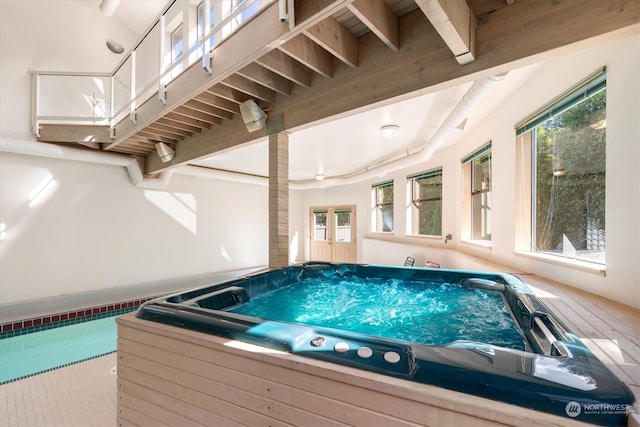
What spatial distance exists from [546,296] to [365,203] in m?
5.41

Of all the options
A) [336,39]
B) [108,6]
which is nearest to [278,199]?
[336,39]

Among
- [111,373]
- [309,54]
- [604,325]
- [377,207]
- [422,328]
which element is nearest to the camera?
[604,325]

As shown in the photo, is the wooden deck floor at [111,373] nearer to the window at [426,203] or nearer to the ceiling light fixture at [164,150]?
the ceiling light fixture at [164,150]

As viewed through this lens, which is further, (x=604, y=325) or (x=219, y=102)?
(x=219, y=102)

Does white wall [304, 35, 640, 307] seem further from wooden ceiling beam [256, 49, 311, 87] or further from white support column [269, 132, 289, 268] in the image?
white support column [269, 132, 289, 268]

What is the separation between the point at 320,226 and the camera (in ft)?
26.6

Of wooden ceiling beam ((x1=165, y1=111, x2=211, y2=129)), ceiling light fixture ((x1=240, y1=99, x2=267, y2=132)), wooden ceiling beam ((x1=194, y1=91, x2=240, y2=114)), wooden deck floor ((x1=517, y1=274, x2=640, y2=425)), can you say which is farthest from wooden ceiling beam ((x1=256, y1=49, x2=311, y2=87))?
wooden deck floor ((x1=517, y1=274, x2=640, y2=425))

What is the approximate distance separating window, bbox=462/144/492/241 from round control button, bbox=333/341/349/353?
10.8ft

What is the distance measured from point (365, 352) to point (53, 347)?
12.2 feet

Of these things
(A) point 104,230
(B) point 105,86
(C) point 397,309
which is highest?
(B) point 105,86

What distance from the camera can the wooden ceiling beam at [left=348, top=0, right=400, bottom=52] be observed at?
1439mm

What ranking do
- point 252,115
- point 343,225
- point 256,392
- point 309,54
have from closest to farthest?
point 256,392, point 309,54, point 252,115, point 343,225

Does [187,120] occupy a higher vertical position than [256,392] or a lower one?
higher

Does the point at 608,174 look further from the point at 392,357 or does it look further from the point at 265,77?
the point at 265,77
